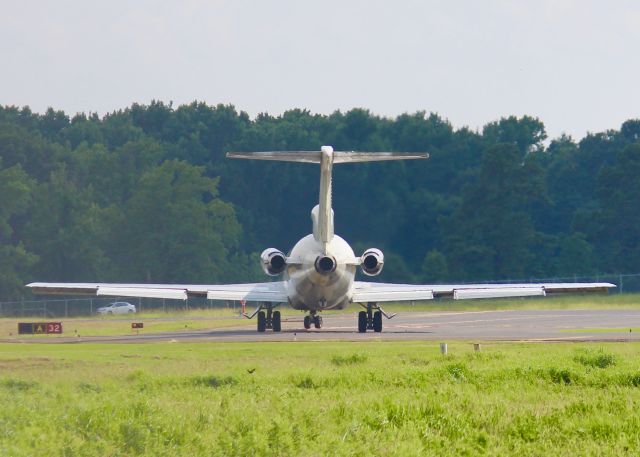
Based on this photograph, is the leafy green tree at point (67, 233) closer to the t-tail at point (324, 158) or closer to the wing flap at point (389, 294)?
the wing flap at point (389, 294)

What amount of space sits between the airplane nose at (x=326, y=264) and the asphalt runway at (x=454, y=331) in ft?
8.23

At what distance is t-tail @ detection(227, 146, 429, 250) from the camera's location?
41938 mm

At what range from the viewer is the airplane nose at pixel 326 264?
46656 millimetres

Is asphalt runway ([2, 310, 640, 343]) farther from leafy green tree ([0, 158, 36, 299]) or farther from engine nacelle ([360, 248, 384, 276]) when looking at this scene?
leafy green tree ([0, 158, 36, 299])

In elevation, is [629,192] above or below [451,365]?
above

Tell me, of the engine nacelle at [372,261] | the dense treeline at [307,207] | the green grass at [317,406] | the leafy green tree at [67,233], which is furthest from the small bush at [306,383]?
the leafy green tree at [67,233]

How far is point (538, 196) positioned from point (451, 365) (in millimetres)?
85111

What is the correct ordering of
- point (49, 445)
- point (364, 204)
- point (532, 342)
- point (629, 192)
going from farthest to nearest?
point (629, 192), point (364, 204), point (532, 342), point (49, 445)

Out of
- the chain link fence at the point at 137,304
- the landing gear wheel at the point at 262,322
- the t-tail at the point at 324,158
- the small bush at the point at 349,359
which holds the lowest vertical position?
the small bush at the point at 349,359

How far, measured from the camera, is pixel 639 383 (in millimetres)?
23750

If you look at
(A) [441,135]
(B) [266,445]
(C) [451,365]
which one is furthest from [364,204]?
(B) [266,445]

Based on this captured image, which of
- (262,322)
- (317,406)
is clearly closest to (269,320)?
(262,322)

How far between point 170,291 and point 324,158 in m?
10.0

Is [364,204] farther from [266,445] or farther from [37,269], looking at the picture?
[266,445]
